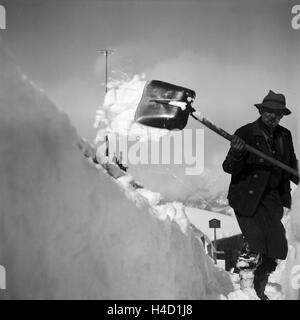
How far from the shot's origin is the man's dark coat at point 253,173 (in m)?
3.29

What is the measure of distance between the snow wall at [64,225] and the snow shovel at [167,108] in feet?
1.80

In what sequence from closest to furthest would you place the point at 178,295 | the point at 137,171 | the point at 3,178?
the point at 3,178 → the point at 178,295 → the point at 137,171

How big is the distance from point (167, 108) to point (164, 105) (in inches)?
1.1

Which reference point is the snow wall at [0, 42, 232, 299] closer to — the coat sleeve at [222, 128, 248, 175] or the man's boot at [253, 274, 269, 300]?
the man's boot at [253, 274, 269, 300]

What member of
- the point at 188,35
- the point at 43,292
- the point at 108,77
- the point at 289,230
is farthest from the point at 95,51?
the point at 289,230

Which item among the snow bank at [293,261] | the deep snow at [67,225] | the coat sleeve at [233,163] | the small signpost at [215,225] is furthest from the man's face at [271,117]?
the deep snow at [67,225]

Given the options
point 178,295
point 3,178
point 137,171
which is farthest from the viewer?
point 137,171

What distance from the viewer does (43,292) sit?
295cm

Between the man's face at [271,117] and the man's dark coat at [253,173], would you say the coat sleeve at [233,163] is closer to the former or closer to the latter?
the man's dark coat at [253,173]

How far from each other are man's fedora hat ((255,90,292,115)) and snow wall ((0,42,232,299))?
1091 millimetres

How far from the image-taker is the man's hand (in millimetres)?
3158

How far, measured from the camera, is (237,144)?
316cm

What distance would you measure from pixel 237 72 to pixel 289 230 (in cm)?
120

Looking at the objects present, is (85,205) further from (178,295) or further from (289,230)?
(289,230)
